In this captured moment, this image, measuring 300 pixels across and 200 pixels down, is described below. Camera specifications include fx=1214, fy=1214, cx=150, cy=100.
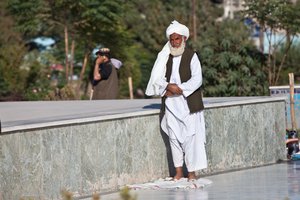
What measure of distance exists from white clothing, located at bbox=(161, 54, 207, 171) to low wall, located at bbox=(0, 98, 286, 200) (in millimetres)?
336

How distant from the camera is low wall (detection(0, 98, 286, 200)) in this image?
37.1 feet

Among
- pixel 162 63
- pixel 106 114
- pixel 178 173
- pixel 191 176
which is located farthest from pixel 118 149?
pixel 162 63

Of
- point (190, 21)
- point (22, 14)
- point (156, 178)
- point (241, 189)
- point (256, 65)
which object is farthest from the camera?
point (190, 21)

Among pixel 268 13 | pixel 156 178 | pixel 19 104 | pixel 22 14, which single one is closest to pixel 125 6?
pixel 22 14

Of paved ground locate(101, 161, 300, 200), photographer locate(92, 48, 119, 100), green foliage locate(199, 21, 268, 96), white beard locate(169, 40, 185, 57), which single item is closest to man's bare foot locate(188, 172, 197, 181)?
paved ground locate(101, 161, 300, 200)

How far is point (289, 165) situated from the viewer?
15.2 m

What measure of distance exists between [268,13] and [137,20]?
3301 centimetres

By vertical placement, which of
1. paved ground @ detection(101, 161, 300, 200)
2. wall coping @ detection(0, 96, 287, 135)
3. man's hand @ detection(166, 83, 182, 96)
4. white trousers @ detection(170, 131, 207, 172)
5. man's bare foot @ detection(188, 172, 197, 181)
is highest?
man's hand @ detection(166, 83, 182, 96)

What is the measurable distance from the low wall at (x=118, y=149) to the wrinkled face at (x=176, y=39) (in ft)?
2.67

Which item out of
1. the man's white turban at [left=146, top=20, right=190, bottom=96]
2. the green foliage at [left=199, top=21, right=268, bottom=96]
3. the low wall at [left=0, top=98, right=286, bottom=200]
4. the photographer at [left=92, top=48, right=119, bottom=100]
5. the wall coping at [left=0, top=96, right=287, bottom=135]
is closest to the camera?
the low wall at [left=0, top=98, right=286, bottom=200]

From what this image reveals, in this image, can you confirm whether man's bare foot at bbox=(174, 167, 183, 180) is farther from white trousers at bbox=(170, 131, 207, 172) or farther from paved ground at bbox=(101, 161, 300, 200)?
paved ground at bbox=(101, 161, 300, 200)

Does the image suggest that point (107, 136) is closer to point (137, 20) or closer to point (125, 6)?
point (125, 6)

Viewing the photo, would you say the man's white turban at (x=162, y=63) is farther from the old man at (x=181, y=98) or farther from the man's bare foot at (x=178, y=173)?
the man's bare foot at (x=178, y=173)

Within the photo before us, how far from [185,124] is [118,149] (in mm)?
825
